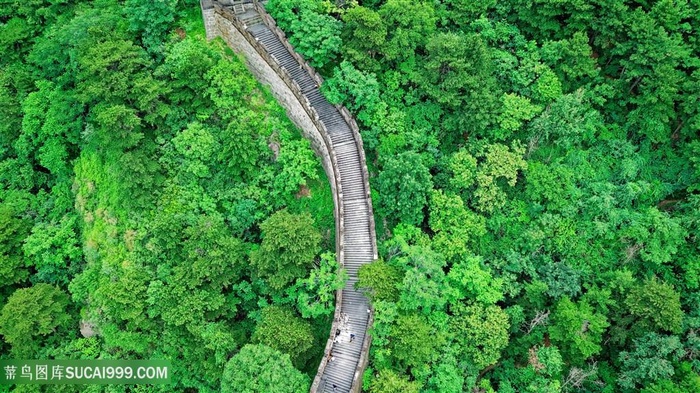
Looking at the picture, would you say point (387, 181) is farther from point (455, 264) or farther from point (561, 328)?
point (561, 328)

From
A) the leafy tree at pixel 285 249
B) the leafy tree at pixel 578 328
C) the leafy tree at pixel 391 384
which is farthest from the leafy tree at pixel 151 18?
the leafy tree at pixel 578 328

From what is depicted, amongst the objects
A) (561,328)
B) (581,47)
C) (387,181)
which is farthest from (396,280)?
(581,47)

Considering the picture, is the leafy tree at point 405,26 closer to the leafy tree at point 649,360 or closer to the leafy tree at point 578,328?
the leafy tree at point 578,328

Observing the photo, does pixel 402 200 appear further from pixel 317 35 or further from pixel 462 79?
pixel 317 35

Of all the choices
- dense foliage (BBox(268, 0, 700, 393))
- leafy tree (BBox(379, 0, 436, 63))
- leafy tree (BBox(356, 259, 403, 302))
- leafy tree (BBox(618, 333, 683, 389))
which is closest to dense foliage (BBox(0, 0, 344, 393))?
leafy tree (BBox(356, 259, 403, 302))

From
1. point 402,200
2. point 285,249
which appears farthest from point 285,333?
point 402,200

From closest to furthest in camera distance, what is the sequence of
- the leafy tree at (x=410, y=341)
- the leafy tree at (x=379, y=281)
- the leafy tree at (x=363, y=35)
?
1. the leafy tree at (x=410, y=341)
2. the leafy tree at (x=379, y=281)
3. the leafy tree at (x=363, y=35)
